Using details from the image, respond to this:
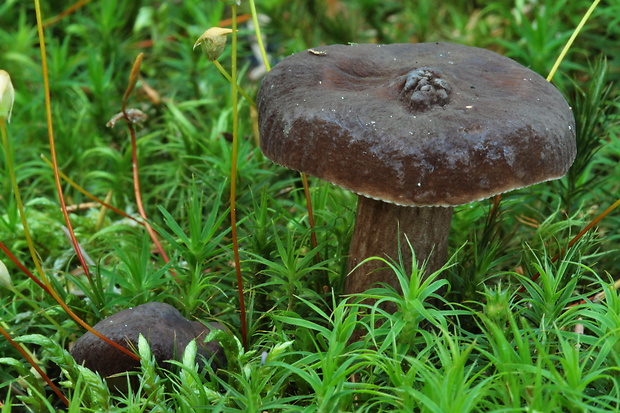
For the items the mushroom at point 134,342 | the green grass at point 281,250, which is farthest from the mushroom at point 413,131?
the mushroom at point 134,342

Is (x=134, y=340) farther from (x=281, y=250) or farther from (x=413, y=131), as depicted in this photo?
(x=413, y=131)

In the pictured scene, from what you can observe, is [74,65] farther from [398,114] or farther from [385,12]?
[398,114]

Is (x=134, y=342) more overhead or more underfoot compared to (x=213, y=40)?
more underfoot

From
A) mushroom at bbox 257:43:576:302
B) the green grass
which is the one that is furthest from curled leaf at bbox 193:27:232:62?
the green grass

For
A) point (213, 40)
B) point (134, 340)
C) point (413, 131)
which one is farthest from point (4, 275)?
point (413, 131)

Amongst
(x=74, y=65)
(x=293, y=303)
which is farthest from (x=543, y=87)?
(x=74, y=65)

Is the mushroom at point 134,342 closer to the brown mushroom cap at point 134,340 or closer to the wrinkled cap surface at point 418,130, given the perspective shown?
the brown mushroom cap at point 134,340

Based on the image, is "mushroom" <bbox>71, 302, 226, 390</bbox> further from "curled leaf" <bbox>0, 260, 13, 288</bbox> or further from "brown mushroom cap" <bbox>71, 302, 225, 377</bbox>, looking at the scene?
"curled leaf" <bbox>0, 260, 13, 288</bbox>
